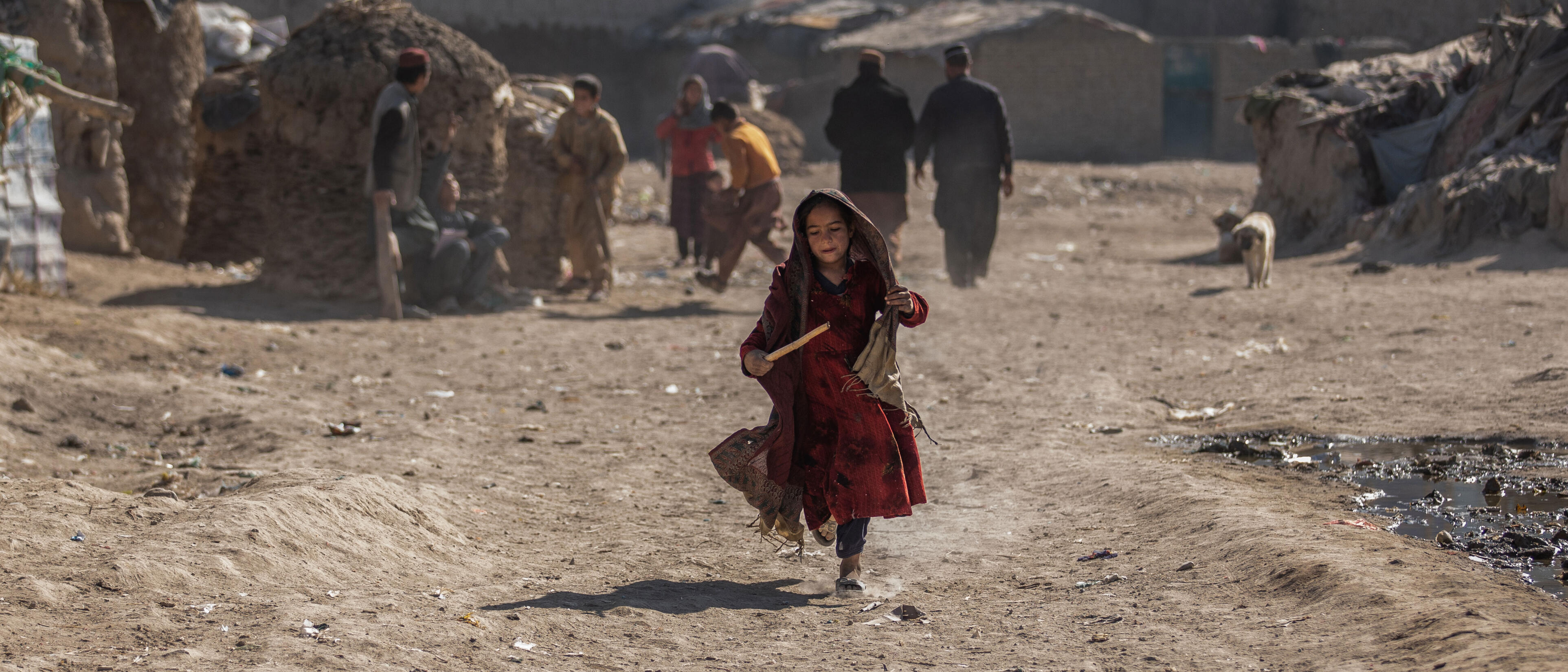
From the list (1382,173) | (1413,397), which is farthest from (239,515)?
(1382,173)

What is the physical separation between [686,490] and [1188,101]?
837 inches

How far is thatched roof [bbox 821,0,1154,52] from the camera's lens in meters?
21.0

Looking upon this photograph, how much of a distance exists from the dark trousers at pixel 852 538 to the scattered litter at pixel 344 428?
9.05 ft

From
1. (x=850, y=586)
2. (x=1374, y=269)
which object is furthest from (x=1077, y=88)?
(x=850, y=586)

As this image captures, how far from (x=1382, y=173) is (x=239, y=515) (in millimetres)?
11638

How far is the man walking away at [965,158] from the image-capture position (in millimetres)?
9461

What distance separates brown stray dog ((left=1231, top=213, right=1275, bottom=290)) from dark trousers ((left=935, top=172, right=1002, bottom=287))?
1933 millimetres

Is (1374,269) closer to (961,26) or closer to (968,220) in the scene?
(968,220)

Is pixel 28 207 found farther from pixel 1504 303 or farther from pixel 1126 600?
pixel 1504 303

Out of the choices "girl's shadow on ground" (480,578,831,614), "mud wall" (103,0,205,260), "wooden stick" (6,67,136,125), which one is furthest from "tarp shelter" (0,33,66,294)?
"girl's shadow on ground" (480,578,831,614)

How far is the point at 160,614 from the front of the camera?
296cm

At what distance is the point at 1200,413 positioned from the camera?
5781 mm

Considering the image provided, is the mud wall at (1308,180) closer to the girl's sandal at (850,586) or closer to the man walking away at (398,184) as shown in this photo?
the man walking away at (398,184)

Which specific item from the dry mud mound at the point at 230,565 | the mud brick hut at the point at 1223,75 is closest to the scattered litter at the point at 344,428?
the dry mud mound at the point at 230,565
